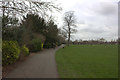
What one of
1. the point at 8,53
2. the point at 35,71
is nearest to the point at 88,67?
the point at 35,71

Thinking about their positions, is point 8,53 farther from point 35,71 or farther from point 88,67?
point 88,67

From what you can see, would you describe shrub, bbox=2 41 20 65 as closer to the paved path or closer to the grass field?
the paved path

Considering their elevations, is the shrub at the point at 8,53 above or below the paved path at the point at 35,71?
Answer: above

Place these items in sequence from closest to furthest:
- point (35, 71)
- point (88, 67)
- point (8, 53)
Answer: point (35, 71)
point (88, 67)
point (8, 53)

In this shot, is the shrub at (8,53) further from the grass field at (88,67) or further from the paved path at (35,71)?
the grass field at (88,67)

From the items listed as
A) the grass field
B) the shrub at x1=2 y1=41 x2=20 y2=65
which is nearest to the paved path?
the grass field

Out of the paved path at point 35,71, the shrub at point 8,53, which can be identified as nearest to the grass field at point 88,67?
the paved path at point 35,71

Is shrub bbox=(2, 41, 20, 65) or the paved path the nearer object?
the paved path

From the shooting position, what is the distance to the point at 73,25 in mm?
43125

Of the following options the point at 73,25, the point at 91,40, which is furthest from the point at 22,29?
the point at 91,40

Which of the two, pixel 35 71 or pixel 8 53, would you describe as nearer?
pixel 35 71

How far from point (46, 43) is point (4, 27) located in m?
17.6

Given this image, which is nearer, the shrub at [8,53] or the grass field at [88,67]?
the grass field at [88,67]

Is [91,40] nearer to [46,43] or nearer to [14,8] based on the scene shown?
[46,43]
